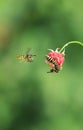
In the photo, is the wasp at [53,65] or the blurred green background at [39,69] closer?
the wasp at [53,65]

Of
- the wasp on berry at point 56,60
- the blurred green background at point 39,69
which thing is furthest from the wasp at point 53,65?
the blurred green background at point 39,69

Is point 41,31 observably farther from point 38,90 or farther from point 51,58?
point 51,58

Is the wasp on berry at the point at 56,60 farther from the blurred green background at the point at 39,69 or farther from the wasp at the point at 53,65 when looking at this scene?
the blurred green background at the point at 39,69

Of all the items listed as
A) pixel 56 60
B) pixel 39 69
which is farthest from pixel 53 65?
pixel 39 69

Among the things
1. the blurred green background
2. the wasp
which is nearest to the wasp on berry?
the wasp

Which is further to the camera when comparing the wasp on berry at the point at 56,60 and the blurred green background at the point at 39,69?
the blurred green background at the point at 39,69

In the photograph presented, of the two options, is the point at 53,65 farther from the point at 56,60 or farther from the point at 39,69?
the point at 39,69

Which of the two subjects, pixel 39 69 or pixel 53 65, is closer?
pixel 53 65

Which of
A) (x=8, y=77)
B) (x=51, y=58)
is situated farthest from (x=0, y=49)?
(x=51, y=58)

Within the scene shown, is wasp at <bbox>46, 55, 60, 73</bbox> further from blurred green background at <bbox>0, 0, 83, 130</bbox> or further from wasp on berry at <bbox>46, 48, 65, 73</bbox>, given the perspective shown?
blurred green background at <bbox>0, 0, 83, 130</bbox>
